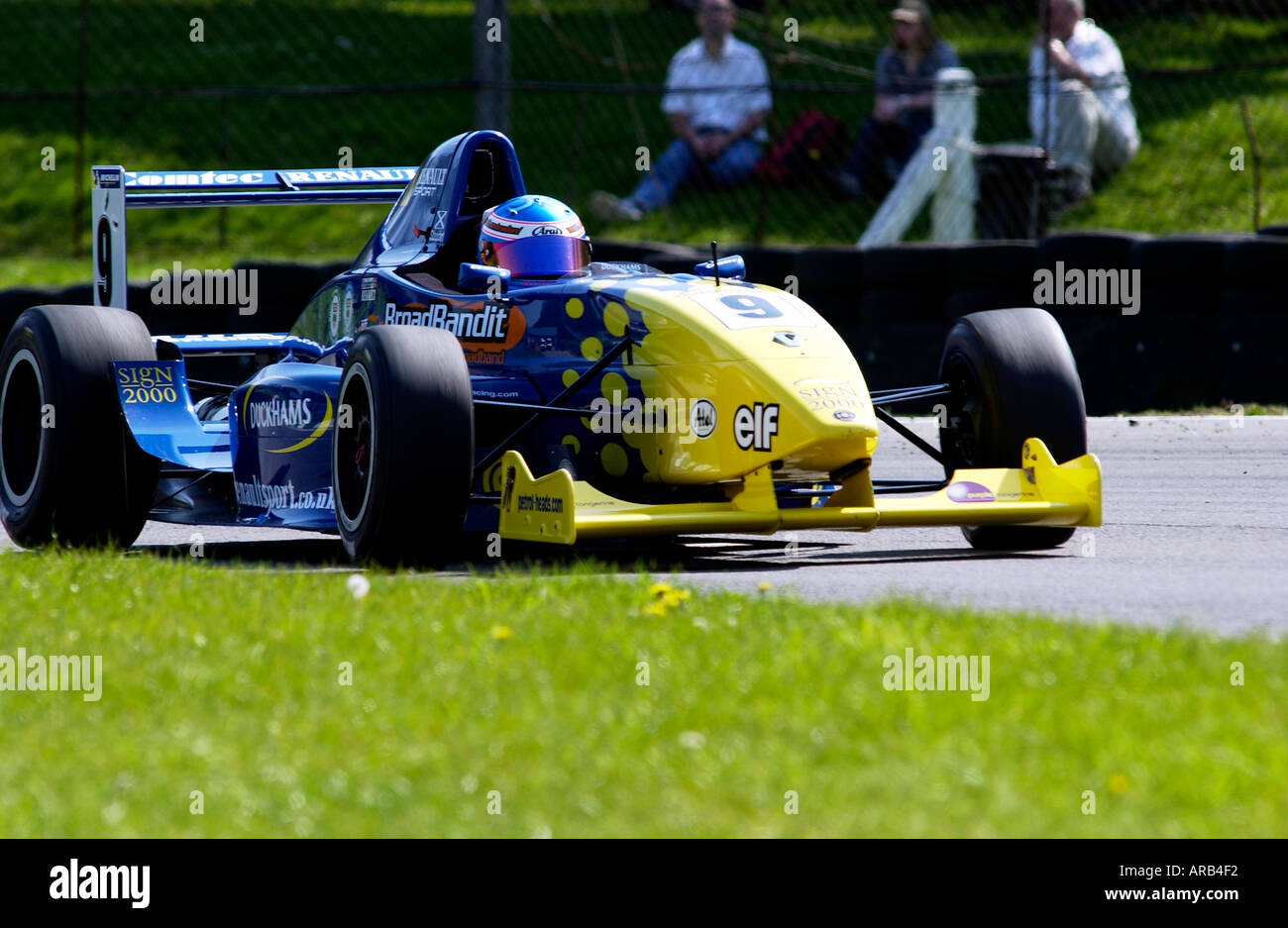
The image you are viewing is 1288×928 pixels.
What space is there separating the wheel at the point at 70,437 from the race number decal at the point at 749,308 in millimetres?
2564

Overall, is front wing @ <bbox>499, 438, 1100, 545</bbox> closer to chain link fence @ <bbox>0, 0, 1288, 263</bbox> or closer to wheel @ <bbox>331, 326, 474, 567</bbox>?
wheel @ <bbox>331, 326, 474, 567</bbox>

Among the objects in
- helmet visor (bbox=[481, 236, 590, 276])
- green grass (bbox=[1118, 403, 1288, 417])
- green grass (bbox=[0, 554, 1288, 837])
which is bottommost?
green grass (bbox=[0, 554, 1288, 837])

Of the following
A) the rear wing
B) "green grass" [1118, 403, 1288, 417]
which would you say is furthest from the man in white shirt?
the rear wing

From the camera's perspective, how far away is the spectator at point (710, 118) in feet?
47.6

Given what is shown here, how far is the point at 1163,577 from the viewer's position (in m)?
6.24

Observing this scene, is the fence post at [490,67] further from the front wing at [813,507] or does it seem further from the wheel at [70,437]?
the front wing at [813,507]

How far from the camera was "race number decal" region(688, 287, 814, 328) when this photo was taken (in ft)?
22.2

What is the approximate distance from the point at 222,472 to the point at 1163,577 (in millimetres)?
4071

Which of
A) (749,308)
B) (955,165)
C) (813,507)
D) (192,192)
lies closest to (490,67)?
(955,165)

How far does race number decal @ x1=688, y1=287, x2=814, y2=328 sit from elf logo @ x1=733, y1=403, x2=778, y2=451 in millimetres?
349

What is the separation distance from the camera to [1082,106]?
1442 centimetres

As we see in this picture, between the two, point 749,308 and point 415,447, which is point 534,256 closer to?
point 749,308

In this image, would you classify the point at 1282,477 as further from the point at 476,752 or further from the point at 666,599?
the point at 476,752

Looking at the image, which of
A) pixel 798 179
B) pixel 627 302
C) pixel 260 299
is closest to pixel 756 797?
pixel 627 302
